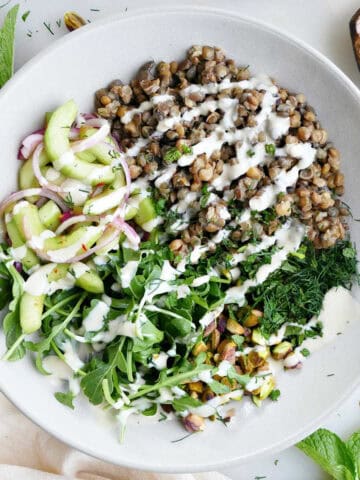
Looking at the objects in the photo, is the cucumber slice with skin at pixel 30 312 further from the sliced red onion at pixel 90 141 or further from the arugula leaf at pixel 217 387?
the arugula leaf at pixel 217 387

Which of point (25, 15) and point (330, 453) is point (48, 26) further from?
point (330, 453)

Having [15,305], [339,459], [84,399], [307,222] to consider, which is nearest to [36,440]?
[84,399]

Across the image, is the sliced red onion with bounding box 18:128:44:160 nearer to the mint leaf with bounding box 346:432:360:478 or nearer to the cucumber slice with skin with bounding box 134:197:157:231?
the cucumber slice with skin with bounding box 134:197:157:231

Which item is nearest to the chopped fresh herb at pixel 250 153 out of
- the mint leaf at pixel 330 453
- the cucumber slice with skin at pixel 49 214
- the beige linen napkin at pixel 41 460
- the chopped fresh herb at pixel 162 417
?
the cucumber slice with skin at pixel 49 214

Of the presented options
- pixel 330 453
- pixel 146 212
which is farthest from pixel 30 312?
pixel 330 453

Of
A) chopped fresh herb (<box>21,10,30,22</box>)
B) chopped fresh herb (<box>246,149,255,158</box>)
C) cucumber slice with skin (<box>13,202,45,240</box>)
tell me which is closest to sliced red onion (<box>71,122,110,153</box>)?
cucumber slice with skin (<box>13,202,45,240</box>)

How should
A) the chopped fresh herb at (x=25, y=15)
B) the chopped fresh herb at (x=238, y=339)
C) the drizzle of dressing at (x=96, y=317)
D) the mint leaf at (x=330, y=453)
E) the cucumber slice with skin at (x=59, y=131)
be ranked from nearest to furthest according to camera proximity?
the cucumber slice with skin at (x=59, y=131)
the drizzle of dressing at (x=96, y=317)
the chopped fresh herb at (x=238, y=339)
the chopped fresh herb at (x=25, y=15)
the mint leaf at (x=330, y=453)

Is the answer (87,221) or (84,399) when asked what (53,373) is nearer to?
(84,399)
